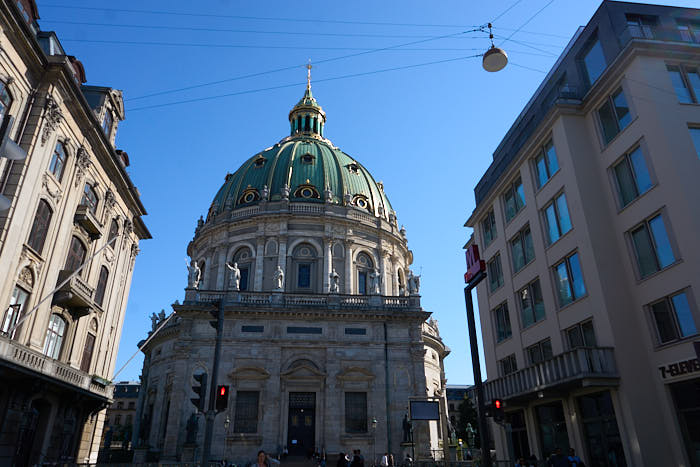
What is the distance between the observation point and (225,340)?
37.7 metres

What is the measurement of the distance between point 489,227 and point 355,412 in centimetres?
1802

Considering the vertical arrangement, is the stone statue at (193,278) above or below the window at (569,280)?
above

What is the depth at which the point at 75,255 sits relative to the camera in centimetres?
2541

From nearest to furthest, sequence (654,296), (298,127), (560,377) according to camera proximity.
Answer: (654,296), (560,377), (298,127)

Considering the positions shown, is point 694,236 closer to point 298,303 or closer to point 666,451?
point 666,451

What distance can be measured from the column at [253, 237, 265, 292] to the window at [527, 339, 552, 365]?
28.4 m

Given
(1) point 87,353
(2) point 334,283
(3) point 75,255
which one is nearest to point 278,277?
(2) point 334,283

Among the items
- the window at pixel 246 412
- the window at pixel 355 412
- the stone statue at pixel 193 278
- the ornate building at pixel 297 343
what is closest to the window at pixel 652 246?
the ornate building at pixel 297 343

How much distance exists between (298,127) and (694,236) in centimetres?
5864

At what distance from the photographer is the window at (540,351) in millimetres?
22181

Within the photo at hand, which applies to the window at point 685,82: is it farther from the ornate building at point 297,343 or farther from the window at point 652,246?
the ornate building at point 297,343

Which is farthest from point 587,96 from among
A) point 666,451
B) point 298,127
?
point 298,127

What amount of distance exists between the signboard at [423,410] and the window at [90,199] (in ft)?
65.1

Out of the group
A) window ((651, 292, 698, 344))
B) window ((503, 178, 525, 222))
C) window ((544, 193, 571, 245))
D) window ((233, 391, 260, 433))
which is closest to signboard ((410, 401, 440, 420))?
window ((544, 193, 571, 245))
